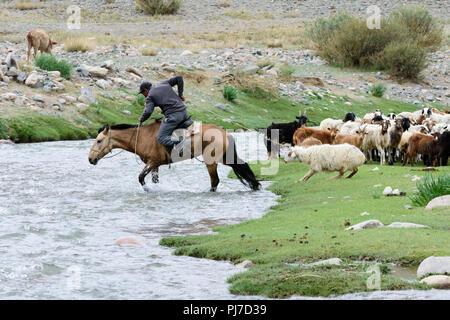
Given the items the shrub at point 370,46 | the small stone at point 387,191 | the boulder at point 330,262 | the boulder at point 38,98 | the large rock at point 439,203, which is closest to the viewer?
the boulder at point 330,262

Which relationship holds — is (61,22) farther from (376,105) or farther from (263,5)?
(376,105)

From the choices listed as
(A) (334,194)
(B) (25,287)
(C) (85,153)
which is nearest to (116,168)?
(C) (85,153)

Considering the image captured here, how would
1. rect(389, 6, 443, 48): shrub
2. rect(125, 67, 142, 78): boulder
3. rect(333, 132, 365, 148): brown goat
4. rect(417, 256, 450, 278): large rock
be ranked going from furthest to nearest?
rect(389, 6, 443, 48): shrub → rect(125, 67, 142, 78): boulder → rect(333, 132, 365, 148): brown goat → rect(417, 256, 450, 278): large rock

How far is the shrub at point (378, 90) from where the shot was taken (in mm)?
35469

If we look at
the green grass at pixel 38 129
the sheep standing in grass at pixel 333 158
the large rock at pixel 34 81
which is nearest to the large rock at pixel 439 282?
the sheep standing in grass at pixel 333 158

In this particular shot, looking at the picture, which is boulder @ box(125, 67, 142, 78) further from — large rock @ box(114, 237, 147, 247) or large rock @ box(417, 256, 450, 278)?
large rock @ box(417, 256, 450, 278)

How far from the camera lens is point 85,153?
2030 centimetres

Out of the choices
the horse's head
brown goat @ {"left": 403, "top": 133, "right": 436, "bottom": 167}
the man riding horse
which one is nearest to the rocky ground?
the horse's head

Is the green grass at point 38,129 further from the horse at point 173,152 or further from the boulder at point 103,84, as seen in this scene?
the horse at point 173,152

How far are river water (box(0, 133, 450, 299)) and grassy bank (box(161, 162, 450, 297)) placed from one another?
27 centimetres

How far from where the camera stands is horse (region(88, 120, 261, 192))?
14.9 meters

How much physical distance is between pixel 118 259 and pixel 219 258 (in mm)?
1267

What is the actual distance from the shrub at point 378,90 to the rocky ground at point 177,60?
1.96 ft

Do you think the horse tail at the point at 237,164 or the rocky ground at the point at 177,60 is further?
the rocky ground at the point at 177,60
